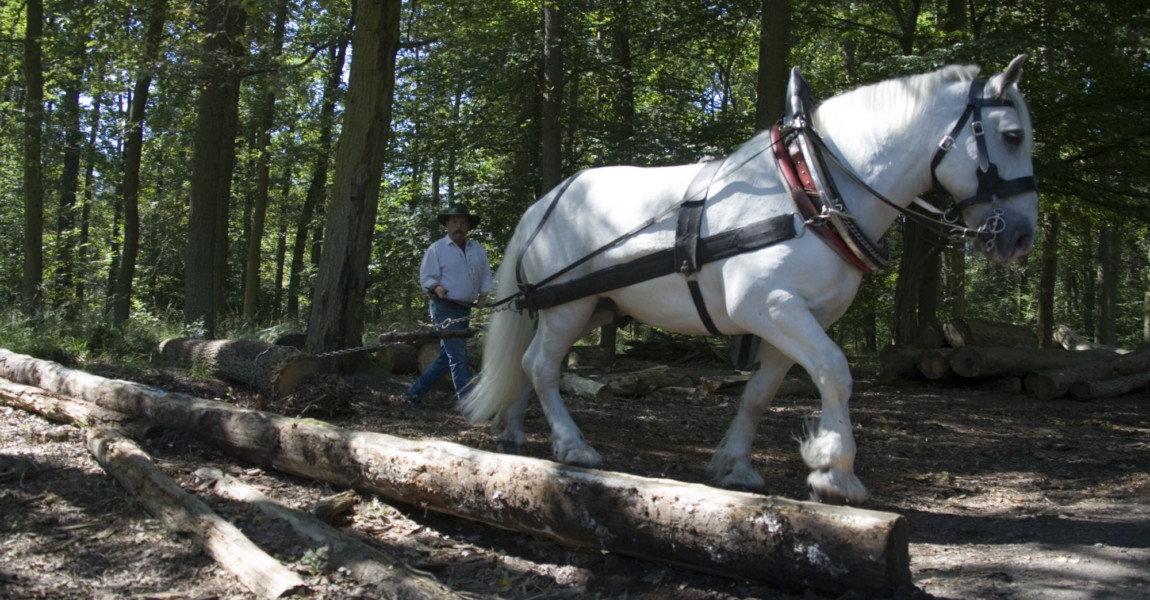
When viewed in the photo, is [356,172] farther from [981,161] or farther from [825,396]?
[981,161]

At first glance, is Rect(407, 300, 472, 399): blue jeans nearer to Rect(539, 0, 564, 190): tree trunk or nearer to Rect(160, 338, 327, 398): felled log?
Rect(160, 338, 327, 398): felled log

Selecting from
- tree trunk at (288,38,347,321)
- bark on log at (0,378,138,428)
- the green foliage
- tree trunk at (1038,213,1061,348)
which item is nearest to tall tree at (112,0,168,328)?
the green foliage

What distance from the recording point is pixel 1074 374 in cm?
975

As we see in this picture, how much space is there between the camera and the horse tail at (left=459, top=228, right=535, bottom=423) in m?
5.43

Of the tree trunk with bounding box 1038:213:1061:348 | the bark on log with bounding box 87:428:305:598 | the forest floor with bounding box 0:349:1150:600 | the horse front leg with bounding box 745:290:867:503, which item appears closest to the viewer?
the bark on log with bounding box 87:428:305:598

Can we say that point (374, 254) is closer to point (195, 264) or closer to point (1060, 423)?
point (195, 264)

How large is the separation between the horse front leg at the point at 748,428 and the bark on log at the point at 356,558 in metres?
2.01

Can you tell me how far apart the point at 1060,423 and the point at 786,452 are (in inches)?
145

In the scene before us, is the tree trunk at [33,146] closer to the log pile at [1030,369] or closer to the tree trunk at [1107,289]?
the log pile at [1030,369]

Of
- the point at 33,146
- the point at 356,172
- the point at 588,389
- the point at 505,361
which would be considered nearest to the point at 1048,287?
the point at 588,389

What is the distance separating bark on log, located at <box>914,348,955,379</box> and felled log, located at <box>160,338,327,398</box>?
7.45m

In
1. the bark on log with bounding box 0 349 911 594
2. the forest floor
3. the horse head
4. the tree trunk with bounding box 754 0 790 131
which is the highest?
the tree trunk with bounding box 754 0 790 131

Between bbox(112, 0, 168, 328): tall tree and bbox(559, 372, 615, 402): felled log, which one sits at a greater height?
bbox(112, 0, 168, 328): tall tree

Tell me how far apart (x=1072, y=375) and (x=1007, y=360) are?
2.32 feet
